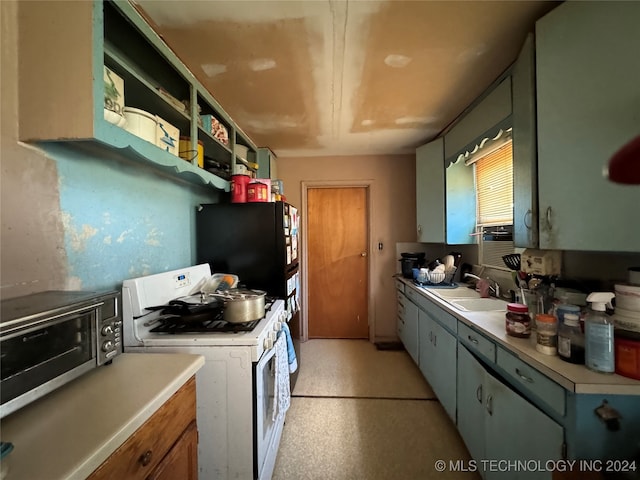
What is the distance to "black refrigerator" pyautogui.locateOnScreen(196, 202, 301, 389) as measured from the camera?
1813 mm

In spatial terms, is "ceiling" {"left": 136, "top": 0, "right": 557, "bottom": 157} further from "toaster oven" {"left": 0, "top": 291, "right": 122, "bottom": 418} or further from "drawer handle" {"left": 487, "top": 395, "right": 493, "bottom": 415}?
"drawer handle" {"left": 487, "top": 395, "right": 493, "bottom": 415}

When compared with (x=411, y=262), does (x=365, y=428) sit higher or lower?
lower

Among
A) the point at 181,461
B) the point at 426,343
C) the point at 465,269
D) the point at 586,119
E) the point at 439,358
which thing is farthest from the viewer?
the point at 465,269

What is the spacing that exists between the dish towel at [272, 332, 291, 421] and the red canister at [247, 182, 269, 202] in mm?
979

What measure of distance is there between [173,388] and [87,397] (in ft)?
0.69

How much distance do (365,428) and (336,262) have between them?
1.83 meters

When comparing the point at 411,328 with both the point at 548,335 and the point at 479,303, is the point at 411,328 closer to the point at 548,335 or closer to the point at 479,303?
the point at 479,303

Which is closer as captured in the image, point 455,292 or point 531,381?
point 531,381

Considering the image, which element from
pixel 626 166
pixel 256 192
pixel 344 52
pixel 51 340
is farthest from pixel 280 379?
pixel 344 52

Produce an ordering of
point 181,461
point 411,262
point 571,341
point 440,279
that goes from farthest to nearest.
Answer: point 411,262 < point 440,279 < point 571,341 < point 181,461

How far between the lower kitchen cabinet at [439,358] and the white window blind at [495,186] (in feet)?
3.39

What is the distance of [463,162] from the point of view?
2.41m

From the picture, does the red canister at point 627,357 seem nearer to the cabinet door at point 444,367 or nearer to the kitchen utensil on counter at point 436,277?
the cabinet door at point 444,367

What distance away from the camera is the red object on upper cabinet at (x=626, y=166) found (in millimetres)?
353
